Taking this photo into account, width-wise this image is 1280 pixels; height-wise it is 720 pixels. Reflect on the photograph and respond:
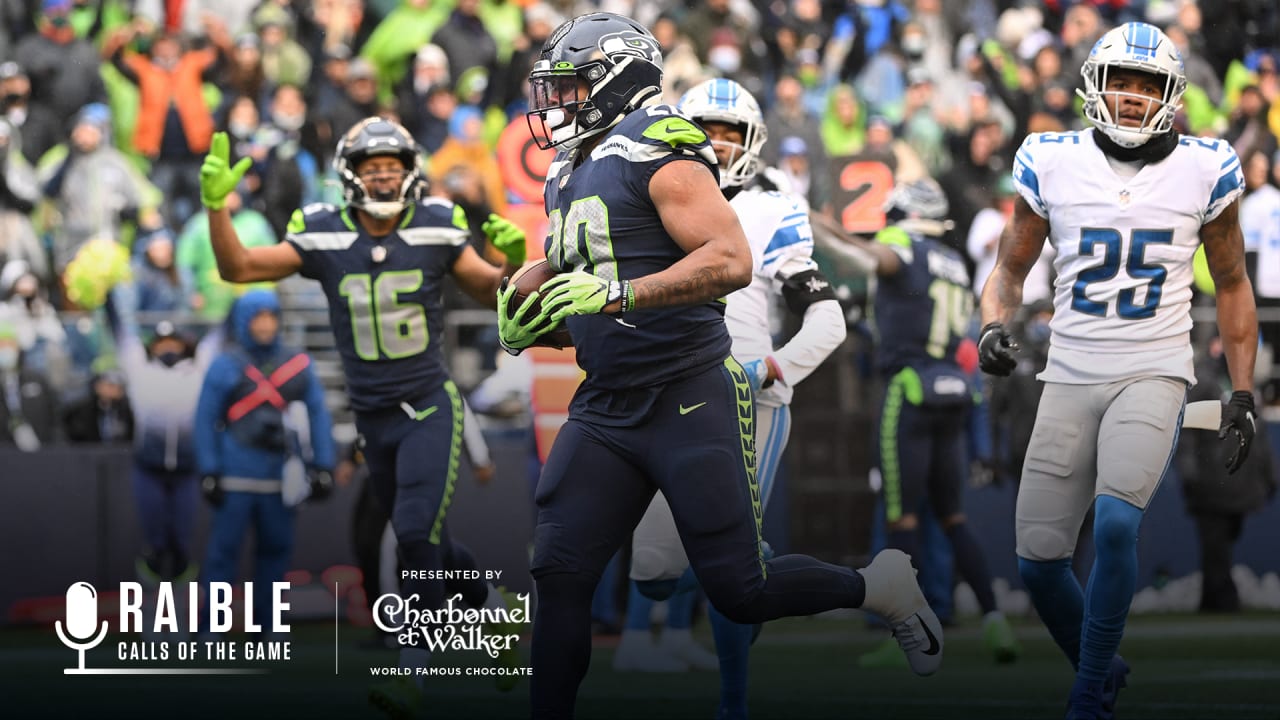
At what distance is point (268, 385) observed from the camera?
34.2ft

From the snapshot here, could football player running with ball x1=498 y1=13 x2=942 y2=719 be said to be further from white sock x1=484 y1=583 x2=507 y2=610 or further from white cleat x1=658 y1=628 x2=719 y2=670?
white cleat x1=658 y1=628 x2=719 y2=670

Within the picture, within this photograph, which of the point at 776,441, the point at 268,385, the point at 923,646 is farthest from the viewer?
the point at 268,385

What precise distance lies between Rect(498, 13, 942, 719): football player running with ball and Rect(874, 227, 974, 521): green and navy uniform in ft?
14.2

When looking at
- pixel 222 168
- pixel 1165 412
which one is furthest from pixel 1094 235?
pixel 222 168

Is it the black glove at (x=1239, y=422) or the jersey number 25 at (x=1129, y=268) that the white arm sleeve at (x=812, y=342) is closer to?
the jersey number 25 at (x=1129, y=268)

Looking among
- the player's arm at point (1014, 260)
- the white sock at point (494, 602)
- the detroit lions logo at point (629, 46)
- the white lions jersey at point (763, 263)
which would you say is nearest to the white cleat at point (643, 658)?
the white sock at point (494, 602)

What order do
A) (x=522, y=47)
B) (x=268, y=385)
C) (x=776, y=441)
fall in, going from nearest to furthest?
(x=776, y=441)
(x=268, y=385)
(x=522, y=47)

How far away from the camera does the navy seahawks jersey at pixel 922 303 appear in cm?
980

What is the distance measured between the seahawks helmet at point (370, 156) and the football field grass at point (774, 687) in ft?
6.52

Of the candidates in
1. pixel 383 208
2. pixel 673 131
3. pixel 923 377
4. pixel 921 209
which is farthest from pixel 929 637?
pixel 921 209

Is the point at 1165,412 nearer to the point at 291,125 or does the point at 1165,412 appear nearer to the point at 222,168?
the point at 222,168

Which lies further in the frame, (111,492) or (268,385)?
(111,492)

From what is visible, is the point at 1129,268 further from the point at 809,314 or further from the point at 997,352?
the point at 809,314

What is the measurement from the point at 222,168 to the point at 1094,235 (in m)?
3.17
